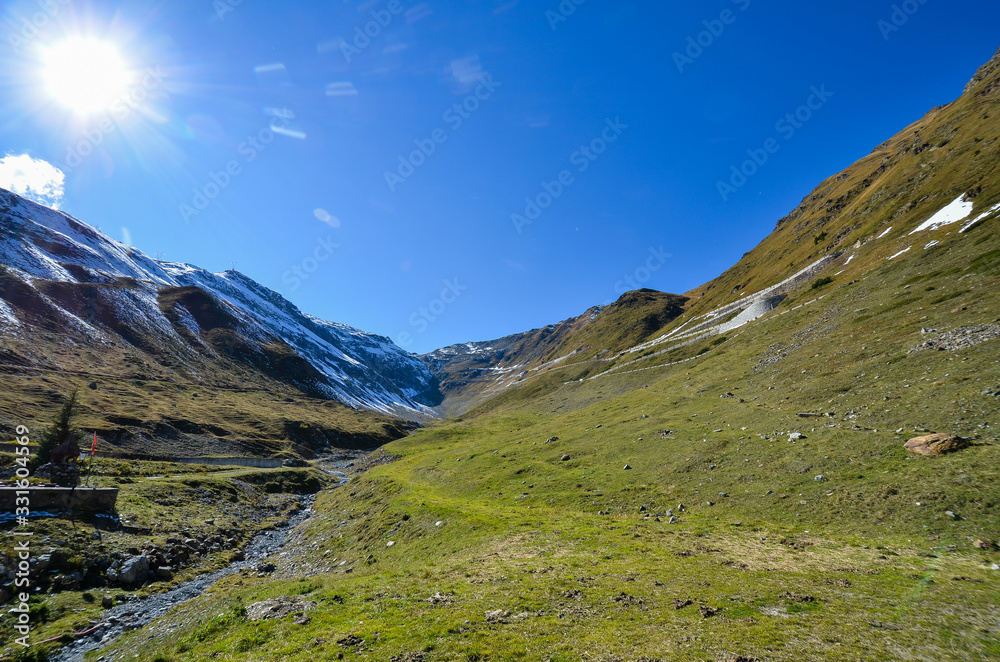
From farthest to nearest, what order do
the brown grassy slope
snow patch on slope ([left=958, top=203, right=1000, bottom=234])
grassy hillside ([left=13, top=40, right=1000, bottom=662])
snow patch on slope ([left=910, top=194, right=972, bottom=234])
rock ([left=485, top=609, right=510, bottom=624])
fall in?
the brown grassy slope < snow patch on slope ([left=910, top=194, right=972, bottom=234]) < snow patch on slope ([left=958, top=203, right=1000, bottom=234]) < rock ([left=485, top=609, right=510, bottom=624]) < grassy hillside ([left=13, top=40, right=1000, bottom=662])

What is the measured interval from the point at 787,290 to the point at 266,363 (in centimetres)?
23178

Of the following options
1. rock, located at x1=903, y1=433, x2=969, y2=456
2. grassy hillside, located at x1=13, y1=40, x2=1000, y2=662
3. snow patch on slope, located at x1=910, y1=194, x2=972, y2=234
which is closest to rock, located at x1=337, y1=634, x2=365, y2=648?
grassy hillside, located at x1=13, y1=40, x2=1000, y2=662

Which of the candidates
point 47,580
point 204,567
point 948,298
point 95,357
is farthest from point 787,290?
point 95,357

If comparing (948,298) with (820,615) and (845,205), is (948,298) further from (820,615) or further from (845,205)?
(845,205)

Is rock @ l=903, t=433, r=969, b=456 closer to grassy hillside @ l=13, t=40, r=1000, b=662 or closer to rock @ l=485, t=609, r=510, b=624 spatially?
grassy hillside @ l=13, t=40, r=1000, b=662

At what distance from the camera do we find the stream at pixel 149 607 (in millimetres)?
17500

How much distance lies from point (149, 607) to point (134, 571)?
13.2 ft

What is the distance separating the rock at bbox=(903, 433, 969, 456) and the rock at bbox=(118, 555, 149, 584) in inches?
1909

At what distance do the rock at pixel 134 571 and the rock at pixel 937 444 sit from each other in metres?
48.5

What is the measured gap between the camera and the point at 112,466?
151ft

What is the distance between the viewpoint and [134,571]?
940 inches

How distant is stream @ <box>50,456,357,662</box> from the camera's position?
17.5m

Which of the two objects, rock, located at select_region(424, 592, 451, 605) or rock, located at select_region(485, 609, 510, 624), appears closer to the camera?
rock, located at select_region(485, 609, 510, 624)

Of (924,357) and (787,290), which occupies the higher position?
(787,290)
